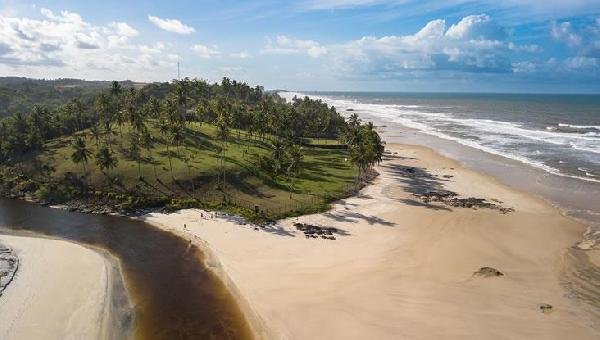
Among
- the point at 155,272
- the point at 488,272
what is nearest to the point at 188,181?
the point at 155,272

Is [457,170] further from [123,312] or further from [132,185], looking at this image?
[123,312]

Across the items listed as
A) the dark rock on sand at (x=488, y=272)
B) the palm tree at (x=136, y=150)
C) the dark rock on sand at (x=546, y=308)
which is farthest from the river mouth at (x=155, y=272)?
the dark rock on sand at (x=546, y=308)

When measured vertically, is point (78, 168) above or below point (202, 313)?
above

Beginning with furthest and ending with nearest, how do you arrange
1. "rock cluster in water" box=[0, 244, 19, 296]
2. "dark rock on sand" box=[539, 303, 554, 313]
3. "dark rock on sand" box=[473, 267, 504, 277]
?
"dark rock on sand" box=[473, 267, 504, 277], "rock cluster in water" box=[0, 244, 19, 296], "dark rock on sand" box=[539, 303, 554, 313]

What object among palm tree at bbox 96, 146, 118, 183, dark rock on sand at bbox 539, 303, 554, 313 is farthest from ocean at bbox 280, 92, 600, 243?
palm tree at bbox 96, 146, 118, 183

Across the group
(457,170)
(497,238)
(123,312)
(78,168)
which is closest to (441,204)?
(497,238)

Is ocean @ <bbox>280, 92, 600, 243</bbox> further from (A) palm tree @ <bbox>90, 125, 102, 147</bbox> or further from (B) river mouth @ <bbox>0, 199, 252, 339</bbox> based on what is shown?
(A) palm tree @ <bbox>90, 125, 102, 147</bbox>
